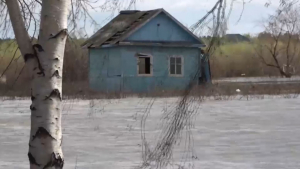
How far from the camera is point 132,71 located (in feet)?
97.9

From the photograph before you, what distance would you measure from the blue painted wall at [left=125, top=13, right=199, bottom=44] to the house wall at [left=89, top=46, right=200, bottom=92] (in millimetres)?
544

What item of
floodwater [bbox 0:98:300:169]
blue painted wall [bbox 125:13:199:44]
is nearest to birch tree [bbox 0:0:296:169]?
floodwater [bbox 0:98:300:169]

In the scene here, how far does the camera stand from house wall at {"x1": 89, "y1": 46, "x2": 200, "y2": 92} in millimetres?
29641

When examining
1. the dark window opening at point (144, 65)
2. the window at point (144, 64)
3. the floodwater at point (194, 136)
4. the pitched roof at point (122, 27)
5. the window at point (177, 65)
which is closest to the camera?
the floodwater at point (194, 136)

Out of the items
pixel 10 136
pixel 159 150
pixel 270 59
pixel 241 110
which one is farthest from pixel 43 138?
pixel 270 59

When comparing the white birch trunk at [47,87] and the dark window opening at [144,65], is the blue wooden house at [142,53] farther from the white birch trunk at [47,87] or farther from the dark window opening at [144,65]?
the white birch trunk at [47,87]

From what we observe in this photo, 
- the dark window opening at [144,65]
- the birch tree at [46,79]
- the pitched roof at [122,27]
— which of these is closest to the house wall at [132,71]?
the pitched roof at [122,27]

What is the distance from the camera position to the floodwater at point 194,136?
9148 mm

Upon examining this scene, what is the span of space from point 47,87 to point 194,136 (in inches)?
329

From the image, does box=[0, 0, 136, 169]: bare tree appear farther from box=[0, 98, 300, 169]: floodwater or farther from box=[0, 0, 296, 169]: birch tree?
box=[0, 98, 300, 169]: floodwater

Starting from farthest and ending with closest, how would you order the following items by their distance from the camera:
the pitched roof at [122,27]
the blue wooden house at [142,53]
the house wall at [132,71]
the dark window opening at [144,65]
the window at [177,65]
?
the dark window opening at [144,65], the window at [177,65], the pitched roof at [122,27], the blue wooden house at [142,53], the house wall at [132,71]

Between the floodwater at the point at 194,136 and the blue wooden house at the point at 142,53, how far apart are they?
370 inches

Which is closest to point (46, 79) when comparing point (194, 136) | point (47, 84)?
point (47, 84)

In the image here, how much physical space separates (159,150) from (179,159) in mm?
2800
